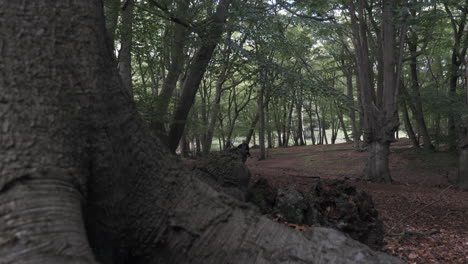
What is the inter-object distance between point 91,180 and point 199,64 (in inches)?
270

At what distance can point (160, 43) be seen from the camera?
909cm

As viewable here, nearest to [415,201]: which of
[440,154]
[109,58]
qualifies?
[109,58]

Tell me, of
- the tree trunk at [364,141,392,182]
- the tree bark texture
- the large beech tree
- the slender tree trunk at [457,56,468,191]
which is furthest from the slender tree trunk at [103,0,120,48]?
the slender tree trunk at [457,56,468,191]

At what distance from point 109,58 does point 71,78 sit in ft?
1.06

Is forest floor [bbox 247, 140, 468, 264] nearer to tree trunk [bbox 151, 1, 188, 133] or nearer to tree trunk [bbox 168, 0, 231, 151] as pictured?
tree trunk [bbox 168, 0, 231, 151]

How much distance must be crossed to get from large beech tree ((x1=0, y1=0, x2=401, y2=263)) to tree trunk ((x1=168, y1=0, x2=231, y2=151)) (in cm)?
597

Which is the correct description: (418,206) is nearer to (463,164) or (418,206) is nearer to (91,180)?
(463,164)

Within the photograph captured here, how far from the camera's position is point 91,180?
72.1 inches

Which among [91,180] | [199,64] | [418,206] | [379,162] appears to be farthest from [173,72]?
[91,180]

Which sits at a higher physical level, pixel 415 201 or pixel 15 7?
pixel 15 7

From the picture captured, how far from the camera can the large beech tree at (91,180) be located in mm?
1492

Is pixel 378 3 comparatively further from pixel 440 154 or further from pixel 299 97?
pixel 440 154

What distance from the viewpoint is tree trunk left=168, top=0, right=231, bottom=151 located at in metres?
7.85

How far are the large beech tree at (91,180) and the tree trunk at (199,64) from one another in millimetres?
5975
